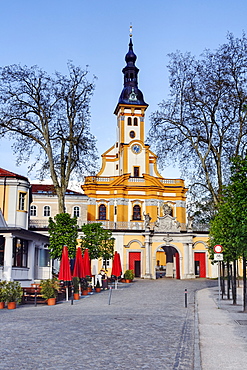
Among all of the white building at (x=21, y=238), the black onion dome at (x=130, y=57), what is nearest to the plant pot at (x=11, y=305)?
the white building at (x=21, y=238)

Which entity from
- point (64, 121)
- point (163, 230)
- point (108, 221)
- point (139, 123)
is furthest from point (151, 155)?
point (64, 121)

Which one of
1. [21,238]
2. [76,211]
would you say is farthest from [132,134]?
[21,238]

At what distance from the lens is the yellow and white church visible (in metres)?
48.6

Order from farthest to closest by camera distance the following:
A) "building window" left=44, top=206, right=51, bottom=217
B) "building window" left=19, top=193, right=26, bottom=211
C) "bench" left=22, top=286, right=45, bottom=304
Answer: "building window" left=44, top=206, right=51, bottom=217 < "building window" left=19, top=193, right=26, bottom=211 < "bench" left=22, top=286, right=45, bottom=304

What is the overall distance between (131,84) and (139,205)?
69.8 ft

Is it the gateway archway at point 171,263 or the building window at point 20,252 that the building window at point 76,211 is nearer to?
the gateway archway at point 171,263

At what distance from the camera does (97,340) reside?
34.2ft

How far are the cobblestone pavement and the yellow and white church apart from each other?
3235 cm

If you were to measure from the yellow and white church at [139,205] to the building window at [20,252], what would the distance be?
826 inches

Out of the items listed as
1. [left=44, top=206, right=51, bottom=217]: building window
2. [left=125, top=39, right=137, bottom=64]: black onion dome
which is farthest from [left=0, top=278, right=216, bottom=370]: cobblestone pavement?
[left=125, top=39, right=137, bottom=64]: black onion dome

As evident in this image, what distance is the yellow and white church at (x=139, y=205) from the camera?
160 feet

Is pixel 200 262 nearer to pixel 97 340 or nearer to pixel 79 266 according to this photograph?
pixel 79 266

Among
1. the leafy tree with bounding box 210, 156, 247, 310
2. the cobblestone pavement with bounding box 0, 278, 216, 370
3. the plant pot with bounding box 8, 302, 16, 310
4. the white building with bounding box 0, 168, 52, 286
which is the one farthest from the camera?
the white building with bounding box 0, 168, 52, 286

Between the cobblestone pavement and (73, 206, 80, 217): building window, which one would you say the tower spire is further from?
the cobblestone pavement
